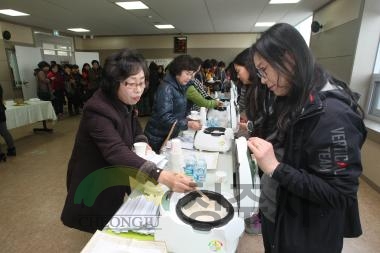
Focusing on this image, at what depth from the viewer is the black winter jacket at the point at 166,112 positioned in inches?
72.0

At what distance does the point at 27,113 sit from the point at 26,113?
0.02 metres

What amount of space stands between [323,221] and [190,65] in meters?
1.49

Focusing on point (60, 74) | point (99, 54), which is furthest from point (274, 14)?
point (99, 54)

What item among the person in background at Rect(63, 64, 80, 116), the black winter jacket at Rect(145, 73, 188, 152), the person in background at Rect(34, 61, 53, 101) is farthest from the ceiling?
the black winter jacket at Rect(145, 73, 188, 152)

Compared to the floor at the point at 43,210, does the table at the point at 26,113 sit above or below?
above

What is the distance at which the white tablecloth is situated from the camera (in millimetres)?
3516

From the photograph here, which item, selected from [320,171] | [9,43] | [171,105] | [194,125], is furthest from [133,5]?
[320,171]

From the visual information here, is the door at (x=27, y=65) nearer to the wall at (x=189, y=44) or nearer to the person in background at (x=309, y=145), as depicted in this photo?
the wall at (x=189, y=44)

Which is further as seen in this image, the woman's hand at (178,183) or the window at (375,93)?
the window at (375,93)

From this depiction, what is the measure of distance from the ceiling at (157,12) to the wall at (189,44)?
2.07 m

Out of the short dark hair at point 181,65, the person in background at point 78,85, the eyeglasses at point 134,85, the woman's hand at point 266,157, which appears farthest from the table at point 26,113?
the woman's hand at point 266,157

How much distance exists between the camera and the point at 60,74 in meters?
6.02

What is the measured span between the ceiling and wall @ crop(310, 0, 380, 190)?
897 mm

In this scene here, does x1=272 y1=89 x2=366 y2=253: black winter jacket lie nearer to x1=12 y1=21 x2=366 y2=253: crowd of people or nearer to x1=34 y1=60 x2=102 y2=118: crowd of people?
x1=12 y1=21 x2=366 y2=253: crowd of people
